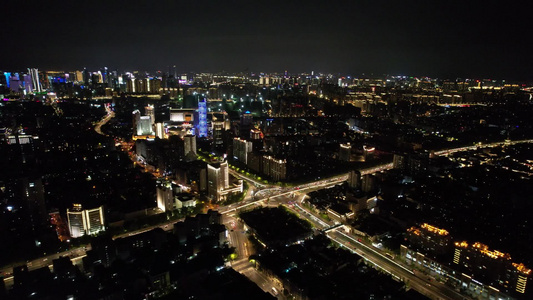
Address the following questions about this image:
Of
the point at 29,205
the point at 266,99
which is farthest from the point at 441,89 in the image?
the point at 29,205

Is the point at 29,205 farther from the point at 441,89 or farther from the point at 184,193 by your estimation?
the point at 441,89

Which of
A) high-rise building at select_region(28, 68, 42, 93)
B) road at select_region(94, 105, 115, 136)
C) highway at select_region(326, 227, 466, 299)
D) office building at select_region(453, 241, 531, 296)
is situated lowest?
highway at select_region(326, 227, 466, 299)

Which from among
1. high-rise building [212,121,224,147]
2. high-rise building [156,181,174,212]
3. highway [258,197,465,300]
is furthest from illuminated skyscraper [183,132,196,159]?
highway [258,197,465,300]

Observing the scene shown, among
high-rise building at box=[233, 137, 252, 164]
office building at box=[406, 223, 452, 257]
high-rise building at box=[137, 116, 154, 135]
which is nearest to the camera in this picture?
office building at box=[406, 223, 452, 257]

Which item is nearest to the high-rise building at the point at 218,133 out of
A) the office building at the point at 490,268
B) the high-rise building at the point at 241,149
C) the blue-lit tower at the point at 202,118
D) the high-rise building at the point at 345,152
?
the blue-lit tower at the point at 202,118

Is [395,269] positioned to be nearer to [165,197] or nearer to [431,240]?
[431,240]

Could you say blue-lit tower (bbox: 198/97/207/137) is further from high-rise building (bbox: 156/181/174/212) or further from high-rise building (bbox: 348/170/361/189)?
high-rise building (bbox: 348/170/361/189)

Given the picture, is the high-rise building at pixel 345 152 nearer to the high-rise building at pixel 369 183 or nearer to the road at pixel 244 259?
the high-rise building at pixel 369 183
